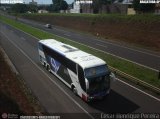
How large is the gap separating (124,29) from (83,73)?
40.5 metres

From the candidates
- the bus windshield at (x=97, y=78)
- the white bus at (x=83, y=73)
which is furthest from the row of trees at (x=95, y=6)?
the bus windshield at (x=97, y=78)

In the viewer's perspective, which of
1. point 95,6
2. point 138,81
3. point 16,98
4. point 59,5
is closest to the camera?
point 16,98

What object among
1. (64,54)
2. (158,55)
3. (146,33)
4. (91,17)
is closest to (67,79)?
(64,54)

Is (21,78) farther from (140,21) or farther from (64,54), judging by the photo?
(140,21)

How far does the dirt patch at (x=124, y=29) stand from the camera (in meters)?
49.3

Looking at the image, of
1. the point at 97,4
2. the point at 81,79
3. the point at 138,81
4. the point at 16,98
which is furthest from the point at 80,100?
the point at 97,4

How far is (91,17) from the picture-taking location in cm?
7812

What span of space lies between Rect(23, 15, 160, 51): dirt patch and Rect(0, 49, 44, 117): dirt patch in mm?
28251

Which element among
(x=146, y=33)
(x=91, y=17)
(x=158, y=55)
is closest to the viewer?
(x=158, y=55)

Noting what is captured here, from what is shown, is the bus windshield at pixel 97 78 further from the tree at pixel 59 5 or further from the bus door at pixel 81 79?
the tree at pixel 59 5

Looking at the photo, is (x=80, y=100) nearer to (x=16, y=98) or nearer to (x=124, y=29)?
(x=16, y=98)

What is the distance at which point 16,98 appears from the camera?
22.5 meters

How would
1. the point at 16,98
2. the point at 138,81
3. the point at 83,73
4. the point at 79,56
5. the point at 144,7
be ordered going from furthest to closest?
the point at 144,7 < the point at 138,81 < the point at 79,56 < the point at 16,98 < the point at 83,73

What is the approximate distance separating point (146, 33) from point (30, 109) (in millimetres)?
36978
